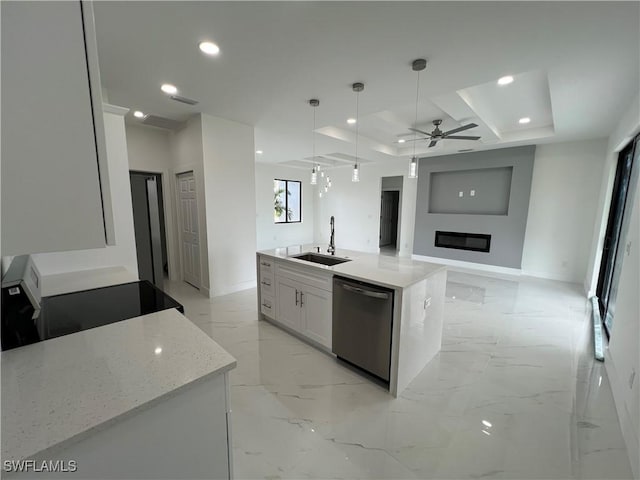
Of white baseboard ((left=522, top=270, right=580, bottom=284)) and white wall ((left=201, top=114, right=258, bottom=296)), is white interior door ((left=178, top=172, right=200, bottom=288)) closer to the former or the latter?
white wall ((left=201, top=114, right=258, bottom=296))

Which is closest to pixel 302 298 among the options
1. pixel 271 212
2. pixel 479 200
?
pixel 479 200

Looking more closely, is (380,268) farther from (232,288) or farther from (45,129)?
(232,288)

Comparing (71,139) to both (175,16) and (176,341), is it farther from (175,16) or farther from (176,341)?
(175,16)

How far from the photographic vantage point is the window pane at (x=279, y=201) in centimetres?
841

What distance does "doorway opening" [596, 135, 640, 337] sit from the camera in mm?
3094

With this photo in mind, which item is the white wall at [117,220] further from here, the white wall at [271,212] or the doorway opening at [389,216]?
the doorway opening at [389,216]

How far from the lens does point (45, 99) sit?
2.06ft

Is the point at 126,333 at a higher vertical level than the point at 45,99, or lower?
lower

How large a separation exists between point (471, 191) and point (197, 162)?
237 inches

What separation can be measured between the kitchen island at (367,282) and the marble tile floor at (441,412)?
0.18m

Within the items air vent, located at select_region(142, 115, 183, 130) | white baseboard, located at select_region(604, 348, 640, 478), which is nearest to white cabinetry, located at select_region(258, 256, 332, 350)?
white baseboard, located at select_region(604, 348, 640, 478)

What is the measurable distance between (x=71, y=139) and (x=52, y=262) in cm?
225

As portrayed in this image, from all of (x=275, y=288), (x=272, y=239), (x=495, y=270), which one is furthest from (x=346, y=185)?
(x=275, y=288)

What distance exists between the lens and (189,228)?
4.49 meters
